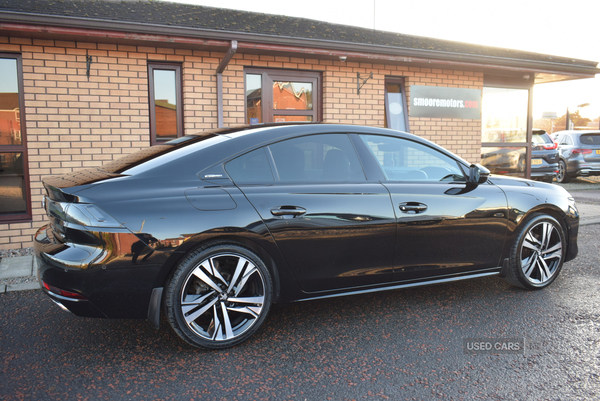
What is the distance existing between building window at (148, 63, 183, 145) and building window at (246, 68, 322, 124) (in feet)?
3.49

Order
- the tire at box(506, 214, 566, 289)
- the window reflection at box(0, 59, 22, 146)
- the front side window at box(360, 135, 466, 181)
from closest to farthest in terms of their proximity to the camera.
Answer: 1. the front side window at box(360, 135, 466, 181)
2. the tire at box(506, 214, 566, 289)
3. the window reflection at box(0, 59, 22, 146)

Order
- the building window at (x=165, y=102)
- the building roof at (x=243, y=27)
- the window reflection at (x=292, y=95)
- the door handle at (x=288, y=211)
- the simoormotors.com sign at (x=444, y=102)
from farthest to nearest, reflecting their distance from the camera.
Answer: the simoormotors.com sign at (x=444, y=102), the window reflection at (x=292, y=95), the building window at (x=165, y=102), the building roof at (x=243, y=27), the door handle at (x=288, y=211)

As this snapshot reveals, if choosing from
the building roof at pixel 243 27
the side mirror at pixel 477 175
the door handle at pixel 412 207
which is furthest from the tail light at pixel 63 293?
the building roof at pixel 243 27

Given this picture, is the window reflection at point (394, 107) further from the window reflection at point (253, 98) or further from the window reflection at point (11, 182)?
the window reflection at point (11, 182)

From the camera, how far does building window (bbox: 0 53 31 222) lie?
5.81 meters

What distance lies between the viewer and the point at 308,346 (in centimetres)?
298

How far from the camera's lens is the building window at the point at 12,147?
5.81 metres

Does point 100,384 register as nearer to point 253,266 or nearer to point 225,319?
point 225,319

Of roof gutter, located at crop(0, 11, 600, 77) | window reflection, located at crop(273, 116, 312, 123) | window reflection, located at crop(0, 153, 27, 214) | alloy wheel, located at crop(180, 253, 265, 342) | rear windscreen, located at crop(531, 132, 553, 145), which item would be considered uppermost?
roof gutter, located at crop(0, 11, 600, 77)

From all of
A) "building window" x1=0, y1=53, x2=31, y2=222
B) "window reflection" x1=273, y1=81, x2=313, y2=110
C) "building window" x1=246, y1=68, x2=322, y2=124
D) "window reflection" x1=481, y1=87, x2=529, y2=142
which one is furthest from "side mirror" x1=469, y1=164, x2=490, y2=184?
"window reflection" x1=481, y1=87, x2=529, y2=142

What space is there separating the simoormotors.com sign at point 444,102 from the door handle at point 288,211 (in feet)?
18.6

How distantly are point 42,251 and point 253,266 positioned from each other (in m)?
1.32

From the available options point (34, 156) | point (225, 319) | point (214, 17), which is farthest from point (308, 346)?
point (214, 17)

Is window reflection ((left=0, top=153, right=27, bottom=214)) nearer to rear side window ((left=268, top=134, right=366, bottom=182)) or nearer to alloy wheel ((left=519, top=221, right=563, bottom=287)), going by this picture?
rear side window ((left=268, top=134, right=366, bottom=182))
